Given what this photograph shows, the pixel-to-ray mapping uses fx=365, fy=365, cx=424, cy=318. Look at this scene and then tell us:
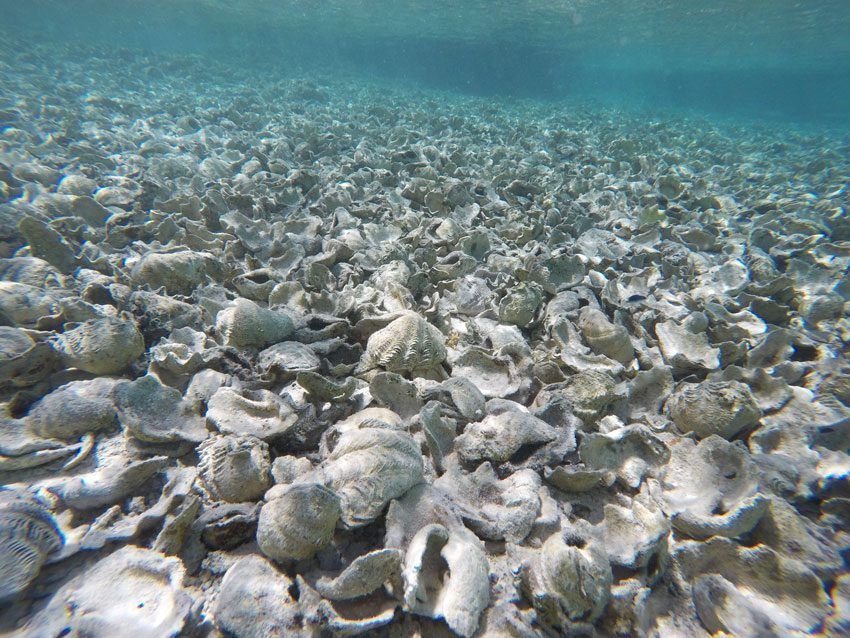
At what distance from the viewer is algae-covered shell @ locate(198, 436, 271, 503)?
1.98 metres

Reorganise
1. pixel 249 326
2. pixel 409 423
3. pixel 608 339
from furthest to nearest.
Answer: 1. pixel 608 339
2. pixel 249 326
3. pixel 409 423

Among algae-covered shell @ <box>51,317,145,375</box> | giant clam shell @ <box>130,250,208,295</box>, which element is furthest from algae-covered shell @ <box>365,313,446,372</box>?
giant clam shell @ <box>130,250,208,295</box>

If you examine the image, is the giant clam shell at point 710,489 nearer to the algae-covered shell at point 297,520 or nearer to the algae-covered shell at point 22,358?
the algae-covered shell at point 297,520

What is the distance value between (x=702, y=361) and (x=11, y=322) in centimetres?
569

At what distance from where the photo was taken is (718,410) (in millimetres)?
2568

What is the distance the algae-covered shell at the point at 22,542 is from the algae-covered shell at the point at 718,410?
374cm

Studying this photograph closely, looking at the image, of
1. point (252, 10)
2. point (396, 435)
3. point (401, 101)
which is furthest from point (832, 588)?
point (252, 10)

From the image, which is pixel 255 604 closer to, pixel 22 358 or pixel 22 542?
pixel 22 542

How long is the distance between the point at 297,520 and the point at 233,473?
548 mm

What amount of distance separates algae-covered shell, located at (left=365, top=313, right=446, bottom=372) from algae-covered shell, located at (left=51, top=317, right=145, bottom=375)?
5.89 feet

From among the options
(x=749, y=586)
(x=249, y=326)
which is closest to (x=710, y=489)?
(x=749, y=586)

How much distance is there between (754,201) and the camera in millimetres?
7828

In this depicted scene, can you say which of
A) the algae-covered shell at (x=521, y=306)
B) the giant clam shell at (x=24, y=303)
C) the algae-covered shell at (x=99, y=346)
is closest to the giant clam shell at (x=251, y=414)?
the algae-covered shell at (x=99, y=346)

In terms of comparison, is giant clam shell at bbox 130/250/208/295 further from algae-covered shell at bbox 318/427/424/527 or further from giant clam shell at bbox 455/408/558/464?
giant clam shell at bbox 455/408/558/464
